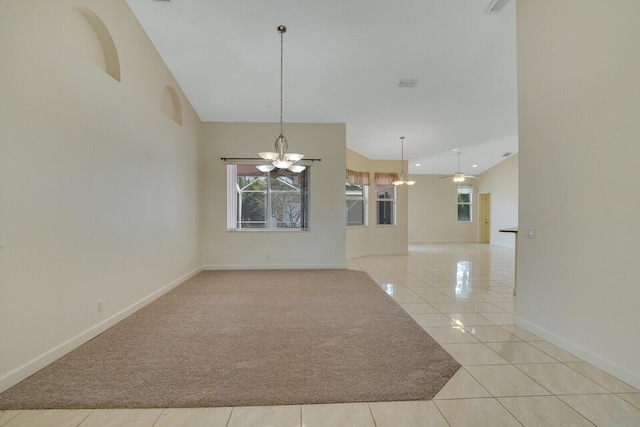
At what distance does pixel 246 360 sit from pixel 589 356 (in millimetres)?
2608

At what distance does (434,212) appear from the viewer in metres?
12.5

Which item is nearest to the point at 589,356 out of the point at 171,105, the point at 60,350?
the point at 60,350

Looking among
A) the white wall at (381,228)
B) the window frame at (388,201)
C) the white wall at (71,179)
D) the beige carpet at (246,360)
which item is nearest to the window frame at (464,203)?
the white wall at (381,228)

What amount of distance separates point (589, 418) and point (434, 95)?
4868 mm

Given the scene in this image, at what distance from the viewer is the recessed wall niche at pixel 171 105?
4.53 metres

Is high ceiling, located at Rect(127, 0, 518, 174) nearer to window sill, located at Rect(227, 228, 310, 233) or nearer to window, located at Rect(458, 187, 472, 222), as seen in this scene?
window sill, located at Rect(227, 228, 310, 233)

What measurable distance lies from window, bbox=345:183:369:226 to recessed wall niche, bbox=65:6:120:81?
6159 millimetres

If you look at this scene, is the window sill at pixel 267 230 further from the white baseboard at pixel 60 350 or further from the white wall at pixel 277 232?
the white baseboard at pixel 60 350

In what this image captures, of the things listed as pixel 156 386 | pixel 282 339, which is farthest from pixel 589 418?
pixel 156 386

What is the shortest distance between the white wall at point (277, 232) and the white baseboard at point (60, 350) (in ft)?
7.77

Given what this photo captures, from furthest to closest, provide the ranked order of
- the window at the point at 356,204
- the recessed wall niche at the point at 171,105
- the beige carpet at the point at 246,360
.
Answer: the window at the point at 356,204
the recessed wall niche at the point at 171,105
the beige carpet at the point at 246,360

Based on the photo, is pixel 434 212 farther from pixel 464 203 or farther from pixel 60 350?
pixel 60 350

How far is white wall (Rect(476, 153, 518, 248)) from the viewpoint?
418 inches

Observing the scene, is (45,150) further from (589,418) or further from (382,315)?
(589,418)
